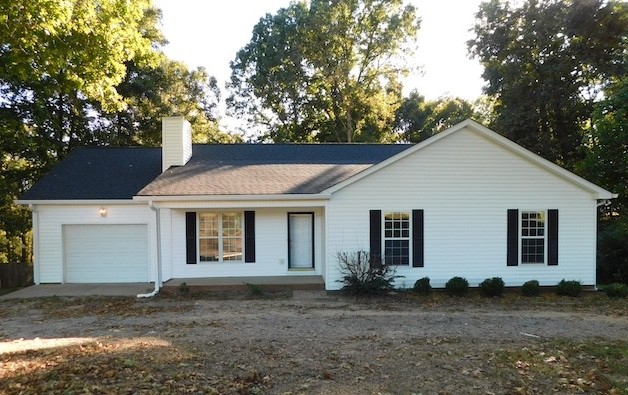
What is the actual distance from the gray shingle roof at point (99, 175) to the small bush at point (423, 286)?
8.99 meters

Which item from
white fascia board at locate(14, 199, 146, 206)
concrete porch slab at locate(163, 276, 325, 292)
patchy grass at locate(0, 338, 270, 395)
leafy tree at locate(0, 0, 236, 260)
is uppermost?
leafy tree at locate(0, 0, 236, 260)

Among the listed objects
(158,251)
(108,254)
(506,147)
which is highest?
(506,147)

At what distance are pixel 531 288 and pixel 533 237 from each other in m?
1.44

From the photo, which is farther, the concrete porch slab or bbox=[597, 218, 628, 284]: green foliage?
bbox=[597, 218, 628, 284]: green foliage

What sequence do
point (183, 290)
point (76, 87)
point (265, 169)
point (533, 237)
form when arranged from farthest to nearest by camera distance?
point (265, 169), point (533, 237), point (183, 290), point (76, 87)

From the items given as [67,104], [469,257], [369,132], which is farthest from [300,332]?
[369,132]

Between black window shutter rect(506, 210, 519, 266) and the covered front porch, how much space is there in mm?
5168

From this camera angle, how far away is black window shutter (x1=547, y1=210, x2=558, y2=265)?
1155 centimetres

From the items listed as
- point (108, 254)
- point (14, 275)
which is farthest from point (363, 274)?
point (14, 275)

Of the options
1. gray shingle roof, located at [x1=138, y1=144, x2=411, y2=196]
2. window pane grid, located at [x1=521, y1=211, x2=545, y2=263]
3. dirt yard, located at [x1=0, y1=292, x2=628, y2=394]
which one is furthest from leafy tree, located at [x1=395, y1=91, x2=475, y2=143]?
dirt yard, located at [x1=0, y1=292, x2=628, y2=394]

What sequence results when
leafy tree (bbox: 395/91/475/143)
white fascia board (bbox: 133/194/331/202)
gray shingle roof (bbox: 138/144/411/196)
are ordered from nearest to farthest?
white fascia board (bbox: 133/194/331/202) < gray shingle roof (bbox: 138/144/411/196) < leafy tree (bbox: 395/91/475/143)

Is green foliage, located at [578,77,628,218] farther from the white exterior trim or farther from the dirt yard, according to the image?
the white exterior trim

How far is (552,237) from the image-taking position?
1155 centimetres

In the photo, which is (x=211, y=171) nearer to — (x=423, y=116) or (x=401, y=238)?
(x=401, y=238)
